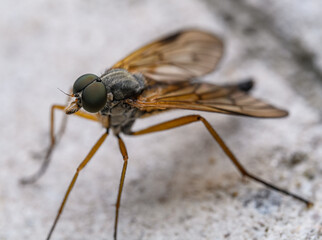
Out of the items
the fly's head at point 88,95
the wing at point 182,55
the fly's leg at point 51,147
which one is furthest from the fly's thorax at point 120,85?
the wing at point 182,55

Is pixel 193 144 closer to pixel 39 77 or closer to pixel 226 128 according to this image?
pixel 226 128

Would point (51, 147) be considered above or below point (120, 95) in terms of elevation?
below

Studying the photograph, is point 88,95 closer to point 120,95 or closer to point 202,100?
point 120,95

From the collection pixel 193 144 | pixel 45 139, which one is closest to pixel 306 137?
pixel 193 144

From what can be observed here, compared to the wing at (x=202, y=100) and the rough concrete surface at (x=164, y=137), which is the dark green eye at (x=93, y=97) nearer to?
the wing at (x=202, y=100)

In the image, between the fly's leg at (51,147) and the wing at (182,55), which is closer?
the fly's leg at (51,147)

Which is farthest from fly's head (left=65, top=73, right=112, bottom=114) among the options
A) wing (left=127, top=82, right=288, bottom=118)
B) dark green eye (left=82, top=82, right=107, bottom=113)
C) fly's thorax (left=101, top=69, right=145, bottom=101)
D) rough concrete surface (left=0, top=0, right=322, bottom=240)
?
rough concrete surface (left=0, top=0, right=322, bottom=240)

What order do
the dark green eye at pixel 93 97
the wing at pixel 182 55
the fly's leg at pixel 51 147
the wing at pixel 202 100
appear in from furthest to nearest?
the wing at pixel 182 55
the fly's leg at pixel 51 147
the wing at pixel 202 100
the dark green eye at pixel 93 97

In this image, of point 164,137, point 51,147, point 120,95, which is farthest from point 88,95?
point 164,137
